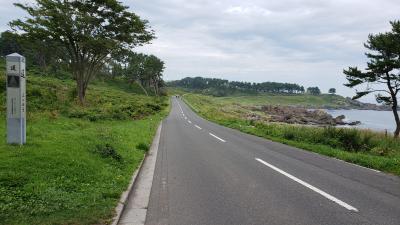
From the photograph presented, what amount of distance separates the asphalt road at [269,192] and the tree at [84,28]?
74.7 ft

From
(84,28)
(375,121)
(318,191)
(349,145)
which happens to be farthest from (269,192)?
(375,121)

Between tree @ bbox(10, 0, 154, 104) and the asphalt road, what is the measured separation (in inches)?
897

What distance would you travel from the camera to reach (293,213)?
6.40 m

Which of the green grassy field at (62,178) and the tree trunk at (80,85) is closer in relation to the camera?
the green grassy field at (62,178)

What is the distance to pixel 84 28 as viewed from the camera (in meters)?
32.6

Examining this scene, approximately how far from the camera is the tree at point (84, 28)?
31.8 m

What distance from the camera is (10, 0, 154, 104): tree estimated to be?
31750mm

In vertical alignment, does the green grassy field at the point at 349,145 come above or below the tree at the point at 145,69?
below

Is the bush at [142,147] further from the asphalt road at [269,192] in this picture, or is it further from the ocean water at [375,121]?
the ocean water at [375,121]

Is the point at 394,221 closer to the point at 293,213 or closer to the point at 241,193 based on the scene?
the point at 293,213

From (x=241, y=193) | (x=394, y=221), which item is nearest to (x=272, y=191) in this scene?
(x=241, y=193)

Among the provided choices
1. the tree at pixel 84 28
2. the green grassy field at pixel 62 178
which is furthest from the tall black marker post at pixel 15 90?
the tree at pixel 84 28

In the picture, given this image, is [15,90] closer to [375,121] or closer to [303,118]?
[303,118]

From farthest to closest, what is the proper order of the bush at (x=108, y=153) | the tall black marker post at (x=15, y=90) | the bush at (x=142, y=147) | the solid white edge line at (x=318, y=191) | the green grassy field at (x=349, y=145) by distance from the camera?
the bush at (x=142, y=147) < the green grassy field at (x=349, y=145) < the bush at (x=108, y=153) < the tall black marker post at (x=15, y=90) < the solid white edge line at (x=318, y=191)
